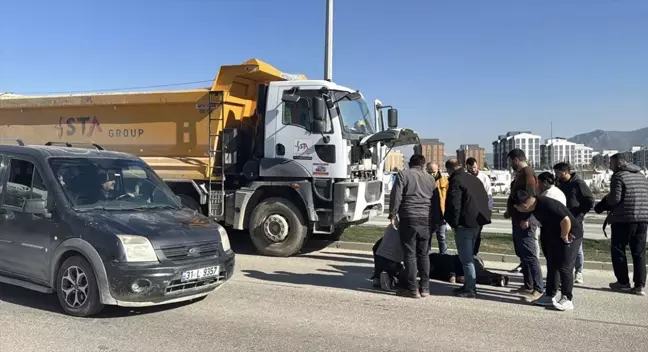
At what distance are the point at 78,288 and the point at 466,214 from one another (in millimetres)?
4596

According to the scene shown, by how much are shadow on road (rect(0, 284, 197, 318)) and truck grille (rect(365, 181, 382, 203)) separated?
14.4ft

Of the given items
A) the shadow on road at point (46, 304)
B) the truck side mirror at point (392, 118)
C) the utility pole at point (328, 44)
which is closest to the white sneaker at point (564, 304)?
the shadow on road at point (46, 304)

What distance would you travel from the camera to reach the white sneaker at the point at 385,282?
7.10 m

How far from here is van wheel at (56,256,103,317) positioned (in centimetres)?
536

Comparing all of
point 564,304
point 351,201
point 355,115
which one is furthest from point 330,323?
point 355,115

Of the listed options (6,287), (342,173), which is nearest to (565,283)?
(342,173)

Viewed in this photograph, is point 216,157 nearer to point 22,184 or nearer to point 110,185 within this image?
point 110,185

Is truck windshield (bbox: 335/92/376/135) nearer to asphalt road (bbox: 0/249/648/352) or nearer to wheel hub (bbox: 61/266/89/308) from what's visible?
asphalt road (bbox: 0/249/648/352)

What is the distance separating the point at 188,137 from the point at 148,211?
13.2 ft

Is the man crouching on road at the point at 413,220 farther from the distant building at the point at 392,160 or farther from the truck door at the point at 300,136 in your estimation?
the truck door at the point at 300,136

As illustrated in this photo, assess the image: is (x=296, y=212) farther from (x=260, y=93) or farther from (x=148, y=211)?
(x=148, y=211)

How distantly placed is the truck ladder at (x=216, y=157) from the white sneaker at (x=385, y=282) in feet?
12.8

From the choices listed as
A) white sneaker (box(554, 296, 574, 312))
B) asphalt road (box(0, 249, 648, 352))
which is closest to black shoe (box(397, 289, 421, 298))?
asphalt road (box(0, 249, 648, 352))

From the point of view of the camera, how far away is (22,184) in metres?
6.15
